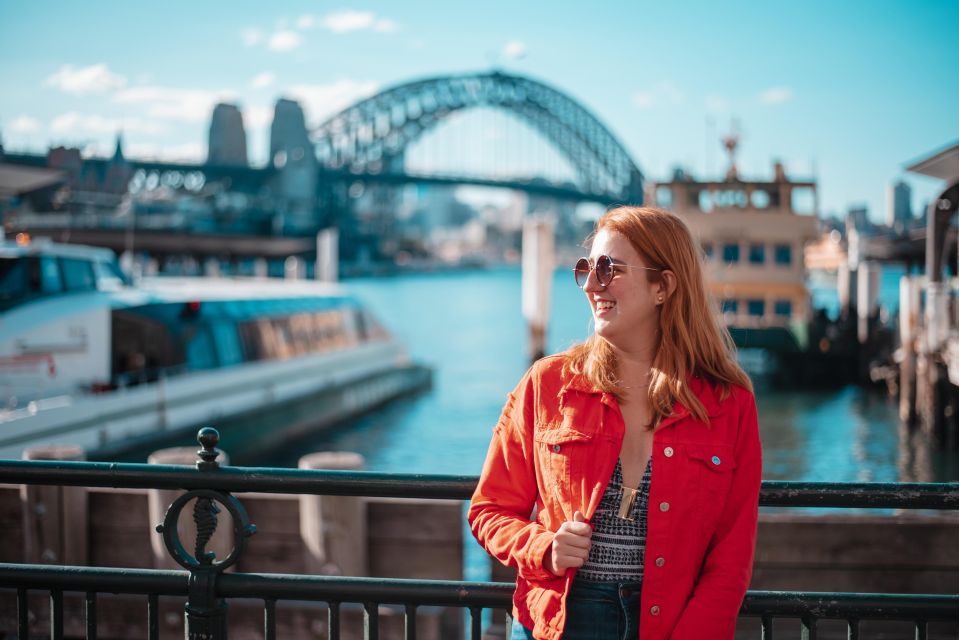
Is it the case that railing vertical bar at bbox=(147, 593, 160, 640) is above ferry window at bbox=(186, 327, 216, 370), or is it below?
above

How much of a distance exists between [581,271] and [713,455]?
1.84 feet

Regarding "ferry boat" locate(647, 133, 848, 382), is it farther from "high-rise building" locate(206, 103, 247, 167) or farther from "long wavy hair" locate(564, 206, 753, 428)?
"high-rise building" locate(206, 103, 247, 167)

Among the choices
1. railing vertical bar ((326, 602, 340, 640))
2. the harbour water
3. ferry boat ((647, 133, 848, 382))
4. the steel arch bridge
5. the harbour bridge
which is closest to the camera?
railing vertical bar ((326, 602, 340, 640))

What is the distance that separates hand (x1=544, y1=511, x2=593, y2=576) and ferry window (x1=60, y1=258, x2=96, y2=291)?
1292cm

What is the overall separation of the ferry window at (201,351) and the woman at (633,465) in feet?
43.9

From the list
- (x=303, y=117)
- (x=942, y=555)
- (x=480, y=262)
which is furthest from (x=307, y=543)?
(x=480, y=262)

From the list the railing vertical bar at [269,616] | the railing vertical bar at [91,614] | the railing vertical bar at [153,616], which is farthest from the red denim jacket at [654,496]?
the railing vertical bar at [91,614]

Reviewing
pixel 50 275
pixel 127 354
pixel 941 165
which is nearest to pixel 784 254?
pixel 941 165

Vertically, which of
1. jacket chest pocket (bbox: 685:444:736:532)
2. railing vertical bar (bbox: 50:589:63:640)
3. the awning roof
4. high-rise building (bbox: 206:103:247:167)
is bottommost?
railing vertical bar (bbox: 50:589:63:640)

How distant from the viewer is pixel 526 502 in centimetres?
234

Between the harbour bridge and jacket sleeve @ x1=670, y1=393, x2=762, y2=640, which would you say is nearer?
jacket sleeve @ x1=670, y1=393, x2=762, y2=640

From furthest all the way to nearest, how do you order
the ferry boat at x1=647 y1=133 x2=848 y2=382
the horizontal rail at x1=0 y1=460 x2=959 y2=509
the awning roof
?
the ferry boat at x1=647 y1=133 x2=848 y2=382 < the awning roof < the horizontal rail at x1=0 y1=460 x2=959 y2=509

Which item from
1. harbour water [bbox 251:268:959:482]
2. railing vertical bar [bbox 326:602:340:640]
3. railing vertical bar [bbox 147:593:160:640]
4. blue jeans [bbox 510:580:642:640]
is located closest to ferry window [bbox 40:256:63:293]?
harbour water [bbox 251:268:959:482]

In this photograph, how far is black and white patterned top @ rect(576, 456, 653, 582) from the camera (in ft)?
7.27
